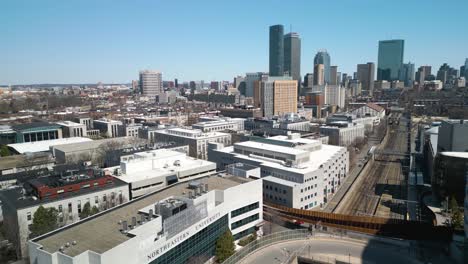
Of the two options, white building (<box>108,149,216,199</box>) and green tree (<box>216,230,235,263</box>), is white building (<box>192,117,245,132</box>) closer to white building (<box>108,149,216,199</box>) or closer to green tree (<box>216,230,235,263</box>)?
white building (<box>108,149,216,199</box>)

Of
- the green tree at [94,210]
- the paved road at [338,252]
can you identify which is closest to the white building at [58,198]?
the green tree at [94,210]

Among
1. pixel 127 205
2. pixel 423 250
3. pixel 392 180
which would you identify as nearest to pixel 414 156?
pixel 392 180

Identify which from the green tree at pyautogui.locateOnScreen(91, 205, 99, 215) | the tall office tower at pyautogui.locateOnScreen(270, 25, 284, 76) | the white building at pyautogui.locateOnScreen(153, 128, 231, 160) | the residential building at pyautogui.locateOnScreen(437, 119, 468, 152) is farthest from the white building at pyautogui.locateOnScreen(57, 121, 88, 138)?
the tall office tower at pyautogui.locateOnScreen(270, 25, 284, 76)

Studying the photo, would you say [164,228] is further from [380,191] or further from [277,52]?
[277,52]

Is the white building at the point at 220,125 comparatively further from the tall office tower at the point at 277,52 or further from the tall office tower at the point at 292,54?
the tall office tower at the point at 292,54

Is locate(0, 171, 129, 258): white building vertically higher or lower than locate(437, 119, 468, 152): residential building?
lower
